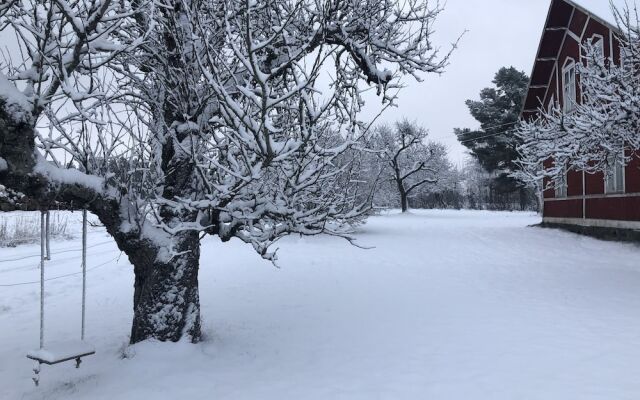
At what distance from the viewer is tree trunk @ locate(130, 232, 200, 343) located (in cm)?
524

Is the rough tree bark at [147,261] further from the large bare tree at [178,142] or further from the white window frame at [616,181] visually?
the white window frame at [616,181]

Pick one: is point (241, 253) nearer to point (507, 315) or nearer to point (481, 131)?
point (507, 315)

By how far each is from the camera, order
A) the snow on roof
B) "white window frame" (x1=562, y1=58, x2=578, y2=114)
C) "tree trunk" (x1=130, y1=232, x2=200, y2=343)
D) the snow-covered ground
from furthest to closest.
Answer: "white window frame" (x1=562, y1=58, x2=578, y2=114) < the snow on roof < "tree trunk" (x1=130, y1=232, x2=200, y2=343) < the snow-covered ground

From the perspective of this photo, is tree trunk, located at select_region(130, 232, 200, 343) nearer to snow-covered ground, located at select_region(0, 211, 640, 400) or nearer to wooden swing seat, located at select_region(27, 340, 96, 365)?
snow-covered ground, located at select_region(0, 211, 640, 400)

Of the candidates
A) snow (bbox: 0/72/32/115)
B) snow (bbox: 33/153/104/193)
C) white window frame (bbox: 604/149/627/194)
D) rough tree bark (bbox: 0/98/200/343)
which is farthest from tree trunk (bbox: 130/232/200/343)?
white window frame (bbox: 604/149/627/194)

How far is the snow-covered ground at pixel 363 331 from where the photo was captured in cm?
455

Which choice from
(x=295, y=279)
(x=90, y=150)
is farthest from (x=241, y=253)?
(x=90, y=150)

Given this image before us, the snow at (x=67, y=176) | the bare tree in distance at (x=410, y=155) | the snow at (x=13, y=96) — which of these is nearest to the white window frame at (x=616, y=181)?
the snow at (x=67, y=176)

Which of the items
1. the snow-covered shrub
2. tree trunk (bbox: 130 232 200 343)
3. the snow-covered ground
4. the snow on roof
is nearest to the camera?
the snow-covered ground

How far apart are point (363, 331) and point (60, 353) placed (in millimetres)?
3781

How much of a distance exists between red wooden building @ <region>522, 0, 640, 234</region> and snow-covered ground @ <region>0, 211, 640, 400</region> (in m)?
1.92

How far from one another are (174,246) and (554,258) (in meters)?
10.7

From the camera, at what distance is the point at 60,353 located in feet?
14.1

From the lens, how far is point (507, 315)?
7000 mm
